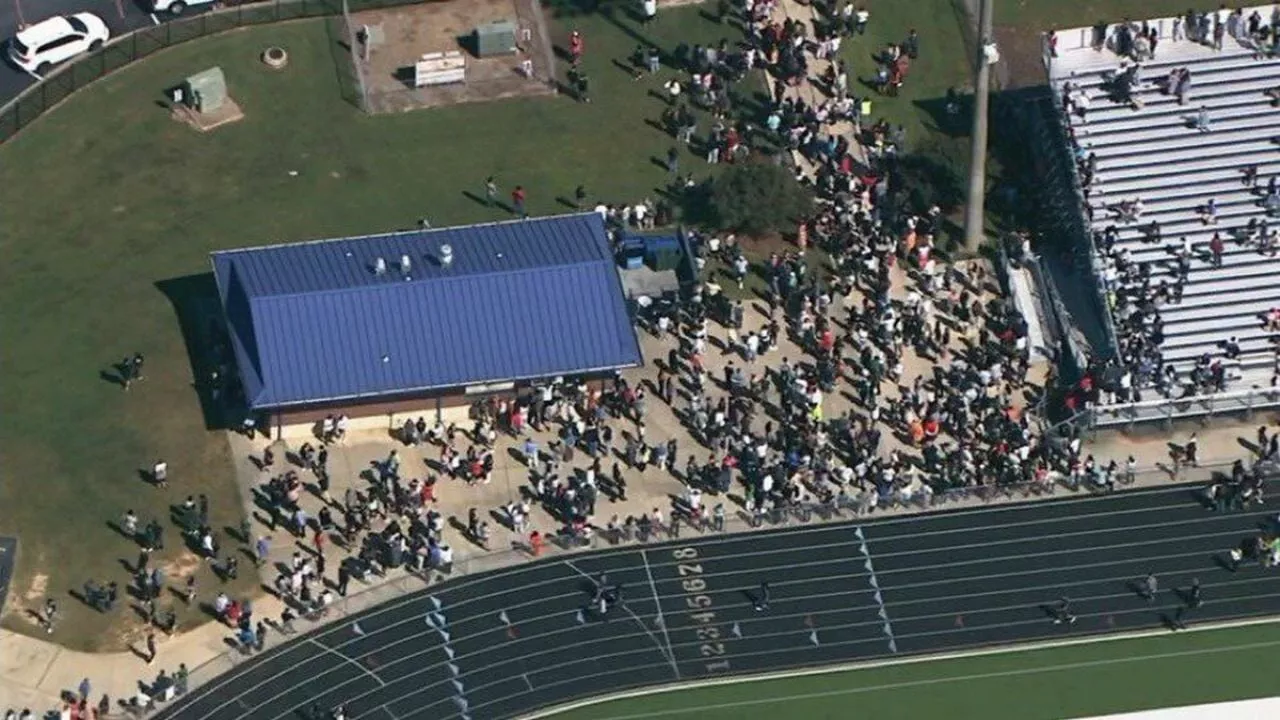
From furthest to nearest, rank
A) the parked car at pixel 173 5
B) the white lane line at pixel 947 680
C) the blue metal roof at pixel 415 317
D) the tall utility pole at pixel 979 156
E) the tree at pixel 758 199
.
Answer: the parked car at pixel 173 5
the tree at pixel 758 199
the tall utility pole at pixel 979 156
the blue metal roof at pixel 415 317
the white lane line at pixel 947 680

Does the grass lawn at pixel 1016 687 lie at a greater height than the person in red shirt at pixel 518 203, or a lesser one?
lesser

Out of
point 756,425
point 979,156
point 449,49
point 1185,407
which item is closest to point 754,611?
point 756,425

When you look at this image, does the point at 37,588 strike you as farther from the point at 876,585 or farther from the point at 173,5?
the point at 173,5

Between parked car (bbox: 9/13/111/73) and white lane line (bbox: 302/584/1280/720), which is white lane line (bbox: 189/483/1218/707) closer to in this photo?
white lane line (bbox: 302/584/1280/720)

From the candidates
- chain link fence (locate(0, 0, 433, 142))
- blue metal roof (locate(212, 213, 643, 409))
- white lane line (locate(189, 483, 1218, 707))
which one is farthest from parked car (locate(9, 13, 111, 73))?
white lane line (locate(189, 483, 1218, 707))

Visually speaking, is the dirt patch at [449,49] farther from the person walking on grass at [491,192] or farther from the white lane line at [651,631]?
the white lane line at [651,631]

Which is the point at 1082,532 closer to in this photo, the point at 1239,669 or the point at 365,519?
the point at 1239,669

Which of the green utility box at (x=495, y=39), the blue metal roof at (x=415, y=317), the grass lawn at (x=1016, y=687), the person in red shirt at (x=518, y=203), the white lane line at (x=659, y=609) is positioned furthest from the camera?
the green utility box at (x=495, y=39)

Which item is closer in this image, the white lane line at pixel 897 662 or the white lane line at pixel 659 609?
the white lane line at pixel 897 662

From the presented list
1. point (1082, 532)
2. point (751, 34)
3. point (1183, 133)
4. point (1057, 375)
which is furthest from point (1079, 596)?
point (751, 34)

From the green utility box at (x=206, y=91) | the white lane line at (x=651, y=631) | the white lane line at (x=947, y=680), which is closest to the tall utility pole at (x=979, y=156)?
the white lane line at (x=947, y=680)
